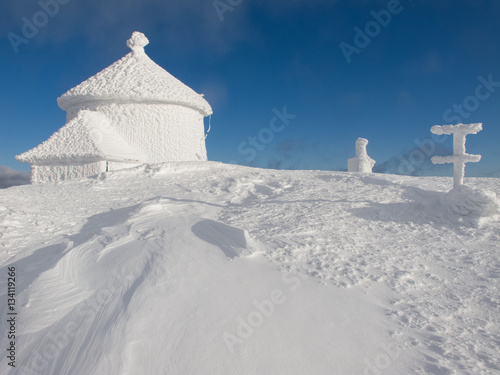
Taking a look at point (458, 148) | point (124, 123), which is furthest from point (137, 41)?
point (458, 148)

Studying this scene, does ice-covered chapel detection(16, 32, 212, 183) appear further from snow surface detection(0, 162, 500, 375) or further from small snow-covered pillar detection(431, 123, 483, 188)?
small snow-covered pillar detection(431, 123, 483, 188)

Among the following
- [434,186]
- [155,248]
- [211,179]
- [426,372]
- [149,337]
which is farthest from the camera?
[211,179]

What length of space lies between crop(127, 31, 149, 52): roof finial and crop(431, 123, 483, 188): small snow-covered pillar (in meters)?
14.7

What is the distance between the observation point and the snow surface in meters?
2.58

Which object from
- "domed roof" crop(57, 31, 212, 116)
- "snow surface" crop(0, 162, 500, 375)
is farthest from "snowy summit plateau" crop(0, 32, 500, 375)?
"domed roof" crop(57, 31, 212, 116)

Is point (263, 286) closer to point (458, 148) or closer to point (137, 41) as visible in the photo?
point (458, 148)

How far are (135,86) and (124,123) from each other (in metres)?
1.67

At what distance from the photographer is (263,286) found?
132 inches

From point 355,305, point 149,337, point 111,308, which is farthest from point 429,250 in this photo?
point 111,308

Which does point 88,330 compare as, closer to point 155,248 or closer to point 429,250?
point 155,248

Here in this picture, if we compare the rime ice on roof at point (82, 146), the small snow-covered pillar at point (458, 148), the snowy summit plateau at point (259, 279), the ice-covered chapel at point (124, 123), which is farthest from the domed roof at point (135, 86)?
the small snow-covered pillar at point (458, 148)

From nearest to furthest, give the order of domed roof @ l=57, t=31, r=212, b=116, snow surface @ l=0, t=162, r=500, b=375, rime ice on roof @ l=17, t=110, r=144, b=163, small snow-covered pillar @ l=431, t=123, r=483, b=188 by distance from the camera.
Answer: snow surface @ l=0, t=162, r=500, b=375 < small snow-covered pillar @ l=431, t=123, r=483, b=188 < rime ice on roof @ l=17, t=110, r=144, b=163 < domed roof @ l=57, t=31, r=212, b=116

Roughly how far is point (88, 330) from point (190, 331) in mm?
1013

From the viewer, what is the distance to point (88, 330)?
302 centimetres
